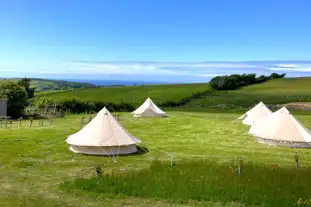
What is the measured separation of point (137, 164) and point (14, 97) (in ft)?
111

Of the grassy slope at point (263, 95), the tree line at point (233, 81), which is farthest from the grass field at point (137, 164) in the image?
the tree line at point (233, 81)

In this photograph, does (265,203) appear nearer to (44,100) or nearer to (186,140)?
(186,140)

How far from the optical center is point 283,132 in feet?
95.3

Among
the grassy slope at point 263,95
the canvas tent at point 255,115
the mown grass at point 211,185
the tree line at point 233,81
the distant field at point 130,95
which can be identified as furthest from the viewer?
the tree line at point 233,81

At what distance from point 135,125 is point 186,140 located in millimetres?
11413

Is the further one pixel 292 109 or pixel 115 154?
pixel 292 109

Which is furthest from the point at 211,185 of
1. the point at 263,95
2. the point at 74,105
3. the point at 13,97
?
the point at 263,95

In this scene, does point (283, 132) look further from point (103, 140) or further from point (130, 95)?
point (130, 95)

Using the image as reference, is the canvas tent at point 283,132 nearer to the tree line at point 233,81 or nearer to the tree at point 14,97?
the tree at point 14,97

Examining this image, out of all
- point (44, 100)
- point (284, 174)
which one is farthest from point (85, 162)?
point (44, 100)

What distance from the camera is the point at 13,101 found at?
49.1 metres

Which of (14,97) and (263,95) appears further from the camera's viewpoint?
(263,95)

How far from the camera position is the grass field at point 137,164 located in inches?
531

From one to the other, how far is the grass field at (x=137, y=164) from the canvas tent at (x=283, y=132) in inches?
38.4
